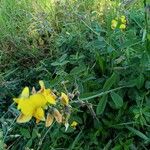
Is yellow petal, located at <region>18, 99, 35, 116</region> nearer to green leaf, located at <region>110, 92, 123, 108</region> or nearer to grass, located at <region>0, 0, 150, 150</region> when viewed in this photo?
grass, located at <region>0, 0, 150, 150</region>

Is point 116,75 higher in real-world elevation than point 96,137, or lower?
higher

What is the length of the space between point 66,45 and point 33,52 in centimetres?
27

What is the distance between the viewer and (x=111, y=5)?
2.70 meters

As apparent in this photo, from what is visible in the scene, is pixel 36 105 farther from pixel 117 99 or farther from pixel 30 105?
pixel 117 99

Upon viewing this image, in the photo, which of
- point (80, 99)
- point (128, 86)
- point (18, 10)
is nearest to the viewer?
point (80, 99)

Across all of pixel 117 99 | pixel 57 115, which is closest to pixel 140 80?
pixel 117 99

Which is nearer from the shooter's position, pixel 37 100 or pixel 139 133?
pixel 37 100

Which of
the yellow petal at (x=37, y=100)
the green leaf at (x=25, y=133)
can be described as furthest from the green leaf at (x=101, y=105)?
the yellow petal at (x=37, y=100)

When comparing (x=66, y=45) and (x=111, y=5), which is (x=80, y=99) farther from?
(x=111, y=5)

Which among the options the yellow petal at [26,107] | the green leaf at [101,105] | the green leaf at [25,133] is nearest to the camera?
the yellow petal at [26,107]

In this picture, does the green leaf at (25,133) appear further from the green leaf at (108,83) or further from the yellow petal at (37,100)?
the yellow petal at (37,100)

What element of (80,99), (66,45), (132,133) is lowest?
(132,133)

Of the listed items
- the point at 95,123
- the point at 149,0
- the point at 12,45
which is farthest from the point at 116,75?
the point at 12,45

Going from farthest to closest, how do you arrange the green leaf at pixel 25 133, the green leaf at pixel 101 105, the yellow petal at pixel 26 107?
the green leaf at pixel 25 133
the green leaf at pixel 101 105
the yellow petal at pixel 26 107
